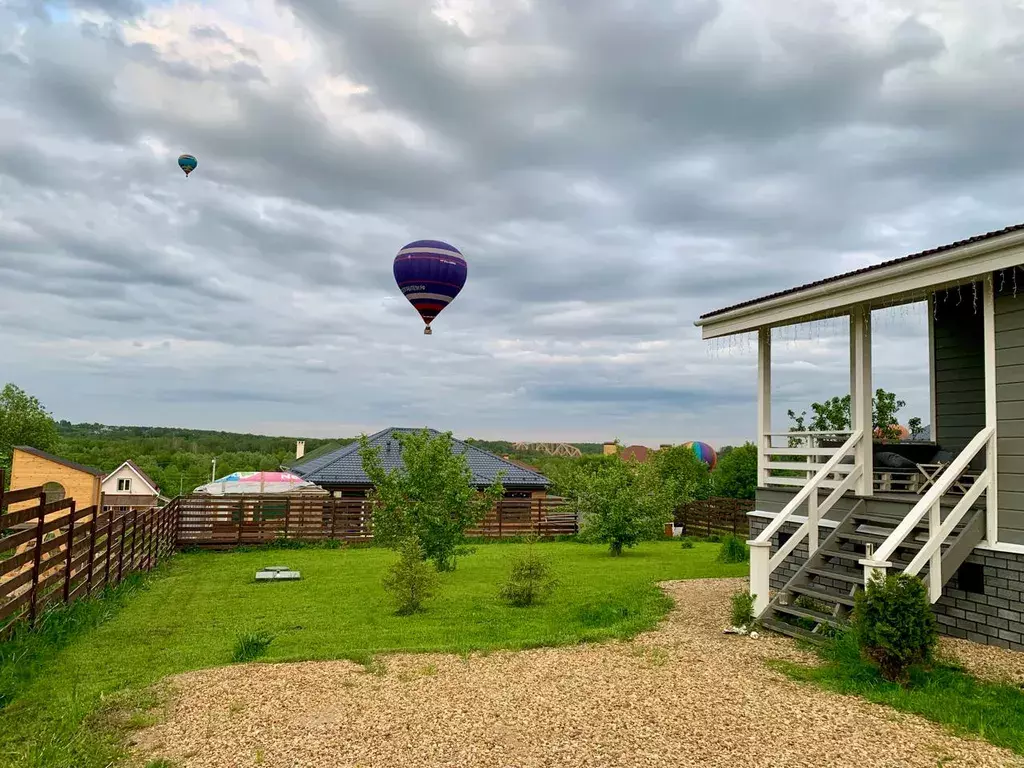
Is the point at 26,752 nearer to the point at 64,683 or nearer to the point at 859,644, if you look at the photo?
the point at 64,683

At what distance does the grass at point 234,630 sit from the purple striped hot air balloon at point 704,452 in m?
40.4

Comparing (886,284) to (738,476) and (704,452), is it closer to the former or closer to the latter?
(738,476)

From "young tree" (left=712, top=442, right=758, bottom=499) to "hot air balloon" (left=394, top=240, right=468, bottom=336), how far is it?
82.8 ft

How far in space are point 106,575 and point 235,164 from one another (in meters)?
9.51

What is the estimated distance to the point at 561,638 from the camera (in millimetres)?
7074

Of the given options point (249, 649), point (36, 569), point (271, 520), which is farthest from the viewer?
point (271, 520)

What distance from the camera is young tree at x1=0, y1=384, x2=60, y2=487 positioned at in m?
45.8

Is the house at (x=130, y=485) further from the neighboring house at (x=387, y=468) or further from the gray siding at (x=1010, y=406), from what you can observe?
the gray siding at (x=1010, y=406)

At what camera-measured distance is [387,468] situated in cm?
2459

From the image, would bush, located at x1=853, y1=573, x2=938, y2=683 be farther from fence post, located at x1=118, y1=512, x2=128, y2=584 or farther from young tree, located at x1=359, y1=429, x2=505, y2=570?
fence post, located at x1=118, y1=512, x2=128, y2=584

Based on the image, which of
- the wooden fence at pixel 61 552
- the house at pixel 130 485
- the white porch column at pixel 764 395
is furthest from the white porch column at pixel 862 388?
the house at pixel 130 485

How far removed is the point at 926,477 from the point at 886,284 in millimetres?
2566

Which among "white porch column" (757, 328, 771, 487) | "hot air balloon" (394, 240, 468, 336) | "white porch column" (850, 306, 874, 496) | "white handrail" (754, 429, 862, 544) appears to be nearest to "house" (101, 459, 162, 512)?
"hot air balloon" (394, 240, 468, 336)

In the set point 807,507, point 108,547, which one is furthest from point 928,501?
point 108,547
